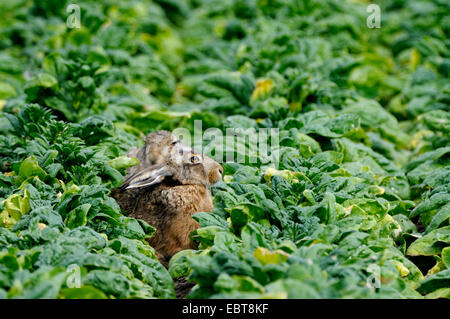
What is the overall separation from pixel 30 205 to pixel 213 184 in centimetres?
132

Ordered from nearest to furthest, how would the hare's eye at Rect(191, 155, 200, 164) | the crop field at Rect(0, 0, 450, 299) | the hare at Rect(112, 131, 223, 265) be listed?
the crop field at Rect(0, 0, 450, 299)
the hare at Rect(112, 131, 223, 265)
the hare's eye at Rect(191, 155, 200, 164)

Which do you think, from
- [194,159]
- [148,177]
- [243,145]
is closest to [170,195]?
[148,177]

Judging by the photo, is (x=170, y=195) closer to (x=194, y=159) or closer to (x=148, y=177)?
(x=148, y=177)

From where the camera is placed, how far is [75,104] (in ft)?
18.0

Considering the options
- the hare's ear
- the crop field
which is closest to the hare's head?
the hare's ear

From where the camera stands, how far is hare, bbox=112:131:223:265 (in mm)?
A: 4148

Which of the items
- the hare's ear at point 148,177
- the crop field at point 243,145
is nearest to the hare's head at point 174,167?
the hare's ear at point 148,177

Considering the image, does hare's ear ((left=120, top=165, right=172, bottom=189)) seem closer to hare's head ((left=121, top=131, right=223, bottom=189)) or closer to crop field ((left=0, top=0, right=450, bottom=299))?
hare's head ((left=121, top=131, right=223, bottom=189))

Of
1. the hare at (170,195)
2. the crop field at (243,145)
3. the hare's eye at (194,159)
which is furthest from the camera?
the hare's eye at (194,159)

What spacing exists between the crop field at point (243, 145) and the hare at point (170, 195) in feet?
0.40

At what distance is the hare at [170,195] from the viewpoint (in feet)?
13.6

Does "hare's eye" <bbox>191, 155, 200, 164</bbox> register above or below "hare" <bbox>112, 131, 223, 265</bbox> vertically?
above

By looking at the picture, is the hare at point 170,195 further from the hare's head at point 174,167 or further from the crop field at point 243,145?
the crop field at point 243,145

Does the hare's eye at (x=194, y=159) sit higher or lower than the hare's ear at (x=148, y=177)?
higher
